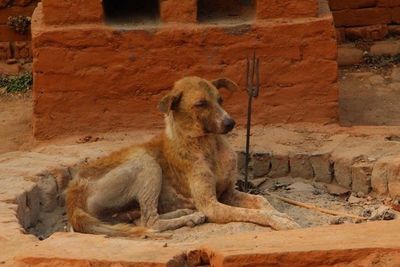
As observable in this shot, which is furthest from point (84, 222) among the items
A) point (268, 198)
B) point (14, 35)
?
point (14, 35)

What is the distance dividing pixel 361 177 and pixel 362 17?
4.74 metres

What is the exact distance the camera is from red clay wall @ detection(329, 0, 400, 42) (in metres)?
13.6

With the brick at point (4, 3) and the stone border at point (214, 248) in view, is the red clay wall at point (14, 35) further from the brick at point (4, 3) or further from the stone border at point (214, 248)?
the stone border at point (214, 248)

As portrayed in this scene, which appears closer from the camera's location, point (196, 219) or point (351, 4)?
point (196, 219)

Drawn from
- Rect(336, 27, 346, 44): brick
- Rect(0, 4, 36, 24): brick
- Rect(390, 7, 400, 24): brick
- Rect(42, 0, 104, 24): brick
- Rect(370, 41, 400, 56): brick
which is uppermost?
Rect(42, 0, 104, 24): brick

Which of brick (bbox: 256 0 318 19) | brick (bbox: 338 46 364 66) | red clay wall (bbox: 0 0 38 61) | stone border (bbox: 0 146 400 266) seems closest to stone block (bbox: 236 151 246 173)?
brick (bbox: 256 0 318 19)

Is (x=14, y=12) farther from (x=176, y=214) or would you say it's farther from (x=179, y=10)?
(x=176, y=214)

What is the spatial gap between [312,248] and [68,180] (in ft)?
10.8

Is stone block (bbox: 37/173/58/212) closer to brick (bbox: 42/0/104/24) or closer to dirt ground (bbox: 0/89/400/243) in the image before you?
dirt ground (bbox: 0/89/400/243)

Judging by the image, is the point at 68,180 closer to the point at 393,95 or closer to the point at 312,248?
the point at 312,248

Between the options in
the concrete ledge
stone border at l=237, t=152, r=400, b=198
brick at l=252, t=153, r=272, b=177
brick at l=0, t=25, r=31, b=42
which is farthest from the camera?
brick at l=0, t=25, r=31, b=42

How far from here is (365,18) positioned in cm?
1370

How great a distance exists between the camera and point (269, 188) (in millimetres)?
9539

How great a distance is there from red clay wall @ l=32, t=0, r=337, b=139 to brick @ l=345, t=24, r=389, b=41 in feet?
10.5
